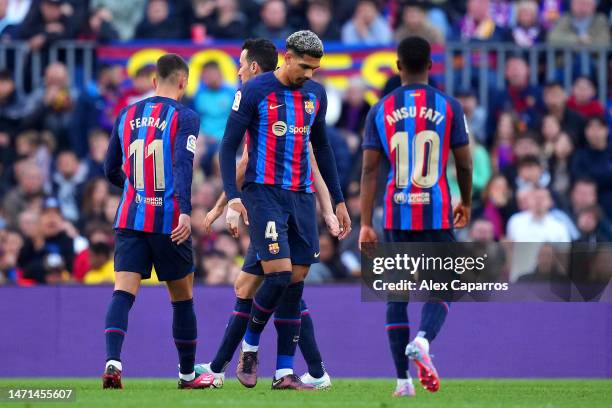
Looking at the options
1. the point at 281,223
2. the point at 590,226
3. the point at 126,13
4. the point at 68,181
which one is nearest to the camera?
the point at 281,223

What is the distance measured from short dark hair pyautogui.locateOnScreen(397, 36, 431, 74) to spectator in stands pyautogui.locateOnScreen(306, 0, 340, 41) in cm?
788

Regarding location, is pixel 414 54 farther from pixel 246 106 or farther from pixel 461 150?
pixel 246 106

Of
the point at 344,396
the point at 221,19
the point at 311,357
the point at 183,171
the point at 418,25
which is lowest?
the point at 344,396

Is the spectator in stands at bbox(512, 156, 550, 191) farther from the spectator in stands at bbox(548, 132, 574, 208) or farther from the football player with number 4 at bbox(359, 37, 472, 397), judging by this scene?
the football player with number 4 at bbox(359, 37, 472, 397)

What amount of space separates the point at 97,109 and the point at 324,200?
24.1ft

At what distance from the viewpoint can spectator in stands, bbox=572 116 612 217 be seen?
53.2 feet

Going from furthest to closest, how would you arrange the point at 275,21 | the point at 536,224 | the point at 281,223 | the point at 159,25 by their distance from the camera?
1. the point at 159,25
2. the point at 275,21
3. the point at 536,224
4. the point at 281,223

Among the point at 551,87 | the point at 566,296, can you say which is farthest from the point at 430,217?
the point at 551,87

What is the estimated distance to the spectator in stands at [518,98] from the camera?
54.8 feet

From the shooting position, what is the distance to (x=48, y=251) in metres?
14.8

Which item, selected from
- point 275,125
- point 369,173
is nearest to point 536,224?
point 369,173

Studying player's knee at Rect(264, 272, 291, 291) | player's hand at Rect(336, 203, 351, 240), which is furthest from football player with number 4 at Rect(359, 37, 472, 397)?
player's knee at Rect(264, 272, 291, 291)

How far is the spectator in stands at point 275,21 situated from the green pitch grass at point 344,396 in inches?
253

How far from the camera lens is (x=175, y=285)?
9828 mm
